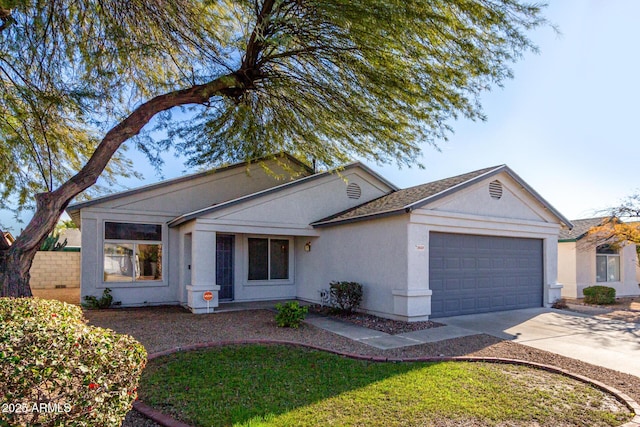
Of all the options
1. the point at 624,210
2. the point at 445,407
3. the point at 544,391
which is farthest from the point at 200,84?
the point at 624,210

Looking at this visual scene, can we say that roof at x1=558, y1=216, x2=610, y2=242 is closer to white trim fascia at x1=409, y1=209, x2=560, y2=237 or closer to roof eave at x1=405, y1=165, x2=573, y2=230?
roof eave at x1=405, y1=165, x2=573, y2=230

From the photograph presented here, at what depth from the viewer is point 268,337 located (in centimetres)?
844

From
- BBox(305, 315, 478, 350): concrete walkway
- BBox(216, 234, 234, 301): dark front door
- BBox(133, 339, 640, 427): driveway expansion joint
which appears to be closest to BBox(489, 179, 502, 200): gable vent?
BBox(305, 315, 478, 350): concrete walkway

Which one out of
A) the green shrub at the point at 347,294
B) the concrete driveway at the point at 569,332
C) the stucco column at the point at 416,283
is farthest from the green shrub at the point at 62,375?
the green shrub at the point at 347,294

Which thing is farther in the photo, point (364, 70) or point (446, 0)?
point (364, 70)

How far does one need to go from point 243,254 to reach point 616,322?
11.2 meters

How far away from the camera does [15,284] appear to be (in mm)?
7992

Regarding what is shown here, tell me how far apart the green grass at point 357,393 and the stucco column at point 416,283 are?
3506mm

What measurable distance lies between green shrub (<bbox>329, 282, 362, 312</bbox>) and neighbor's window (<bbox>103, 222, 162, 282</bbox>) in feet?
20.4

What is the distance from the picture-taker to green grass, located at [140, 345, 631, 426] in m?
4.51

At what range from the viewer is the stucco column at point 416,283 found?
1006 centimetres

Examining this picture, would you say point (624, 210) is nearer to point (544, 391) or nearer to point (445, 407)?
point (544, 391)

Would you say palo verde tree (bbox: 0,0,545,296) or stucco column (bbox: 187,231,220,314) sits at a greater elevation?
palo verde tree (bbox: 0,0,545,296)

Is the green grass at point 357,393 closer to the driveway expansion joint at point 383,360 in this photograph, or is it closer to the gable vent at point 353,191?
the driveway expansion joint at point 383,360
